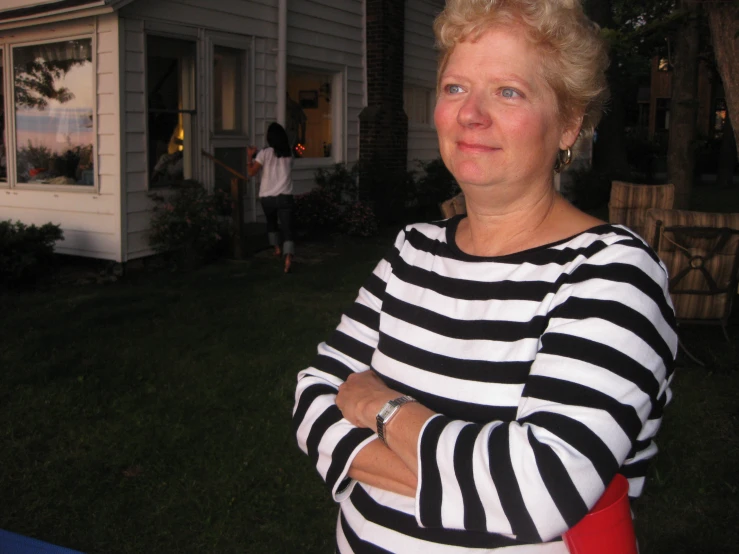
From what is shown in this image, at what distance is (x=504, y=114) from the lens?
5.47 feet

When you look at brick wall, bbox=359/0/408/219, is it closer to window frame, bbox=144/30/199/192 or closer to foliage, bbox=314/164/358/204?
foliage, bbox=314/164/358/204

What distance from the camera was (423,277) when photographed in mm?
1829

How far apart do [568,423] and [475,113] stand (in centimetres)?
71

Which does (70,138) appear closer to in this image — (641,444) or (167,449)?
(167,449)

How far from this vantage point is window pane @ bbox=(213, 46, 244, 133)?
1062 cm

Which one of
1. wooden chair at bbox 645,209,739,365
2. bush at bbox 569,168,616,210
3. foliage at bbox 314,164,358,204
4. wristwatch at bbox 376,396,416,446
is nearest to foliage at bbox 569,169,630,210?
bush at bbox 569,168,616,210

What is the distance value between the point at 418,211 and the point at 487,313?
1324 cm

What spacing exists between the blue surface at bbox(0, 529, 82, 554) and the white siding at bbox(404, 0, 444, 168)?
13287 millimetres

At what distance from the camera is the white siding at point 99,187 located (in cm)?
891

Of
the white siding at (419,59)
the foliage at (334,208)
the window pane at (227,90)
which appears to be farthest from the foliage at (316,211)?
the white siding at (419,59)

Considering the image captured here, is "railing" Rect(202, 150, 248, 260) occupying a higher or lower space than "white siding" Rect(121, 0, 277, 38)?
lower

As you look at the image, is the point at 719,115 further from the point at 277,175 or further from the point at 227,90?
the point at 277,175

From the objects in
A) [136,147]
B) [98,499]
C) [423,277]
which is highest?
[136,147]

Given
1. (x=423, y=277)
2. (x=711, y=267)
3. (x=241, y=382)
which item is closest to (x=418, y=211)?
A: (x=711, y=267)
